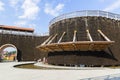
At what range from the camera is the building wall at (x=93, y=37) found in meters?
23.0

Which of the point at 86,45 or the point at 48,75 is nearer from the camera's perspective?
the point at 48,75

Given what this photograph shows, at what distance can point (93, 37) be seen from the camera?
23.8 m

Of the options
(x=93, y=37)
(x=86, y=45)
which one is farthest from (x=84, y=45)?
(x=93, y=37)

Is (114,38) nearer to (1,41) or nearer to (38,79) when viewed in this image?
(38,79)

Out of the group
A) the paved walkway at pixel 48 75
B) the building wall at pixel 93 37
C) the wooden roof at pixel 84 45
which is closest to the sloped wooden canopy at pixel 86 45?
the wooden roof at pixel 84 45

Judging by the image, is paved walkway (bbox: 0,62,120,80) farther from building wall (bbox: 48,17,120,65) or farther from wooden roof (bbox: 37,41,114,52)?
building wall (bbox: 48,17,120,65)

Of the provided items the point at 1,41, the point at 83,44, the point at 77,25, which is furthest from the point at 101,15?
the point at 1,41

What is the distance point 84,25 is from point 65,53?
5.14m

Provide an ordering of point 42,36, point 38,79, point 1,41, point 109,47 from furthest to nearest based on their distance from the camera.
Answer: point 42,36, point 1,41, point 109,47, point 38,79

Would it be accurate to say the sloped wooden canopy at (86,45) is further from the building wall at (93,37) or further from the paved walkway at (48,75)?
the paved walkway at (48,75)

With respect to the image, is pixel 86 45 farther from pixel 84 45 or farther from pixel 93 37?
pixel 93 37

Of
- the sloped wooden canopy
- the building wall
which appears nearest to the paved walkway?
the sloped wooden canopy

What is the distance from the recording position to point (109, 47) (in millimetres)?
23891

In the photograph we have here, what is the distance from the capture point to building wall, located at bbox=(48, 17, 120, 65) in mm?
22953
